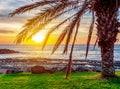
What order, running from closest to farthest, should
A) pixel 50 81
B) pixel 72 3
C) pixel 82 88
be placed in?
pixel 82 88
pixel 72 3
pixel 50 81

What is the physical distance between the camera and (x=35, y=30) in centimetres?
1670

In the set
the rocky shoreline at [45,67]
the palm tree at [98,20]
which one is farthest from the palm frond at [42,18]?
the rocky shoreline at [45,67]

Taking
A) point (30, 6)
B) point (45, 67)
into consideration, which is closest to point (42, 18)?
point (30, 6)

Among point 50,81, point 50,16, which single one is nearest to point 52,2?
point 50,16

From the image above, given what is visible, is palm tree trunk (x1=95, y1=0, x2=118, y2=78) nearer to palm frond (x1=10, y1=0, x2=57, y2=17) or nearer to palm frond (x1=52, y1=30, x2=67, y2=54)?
palm frond (x1=10, y1=0, x2=57, y2=17)

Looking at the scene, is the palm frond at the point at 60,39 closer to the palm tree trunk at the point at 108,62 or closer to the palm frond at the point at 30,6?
the palm frond at the point at 30,6

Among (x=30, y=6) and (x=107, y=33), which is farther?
(x=107, y=33)

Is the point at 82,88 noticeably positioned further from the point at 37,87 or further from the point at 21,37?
the point at 21,37

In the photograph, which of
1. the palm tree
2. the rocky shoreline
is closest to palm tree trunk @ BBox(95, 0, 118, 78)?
the palm tree

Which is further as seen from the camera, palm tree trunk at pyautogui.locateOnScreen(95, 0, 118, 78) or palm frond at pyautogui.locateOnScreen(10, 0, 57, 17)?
palm tree trunk at pyautogui.locateOnScreen(95, 0, 118, 78)

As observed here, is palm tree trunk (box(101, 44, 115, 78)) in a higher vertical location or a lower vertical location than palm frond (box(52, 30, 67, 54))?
lower

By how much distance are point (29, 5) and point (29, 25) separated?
98 centimetres

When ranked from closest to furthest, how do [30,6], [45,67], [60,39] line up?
[60,39] < [30,6] < [45,67]

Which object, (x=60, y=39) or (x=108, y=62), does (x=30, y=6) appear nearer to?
(x=60, y=39)
